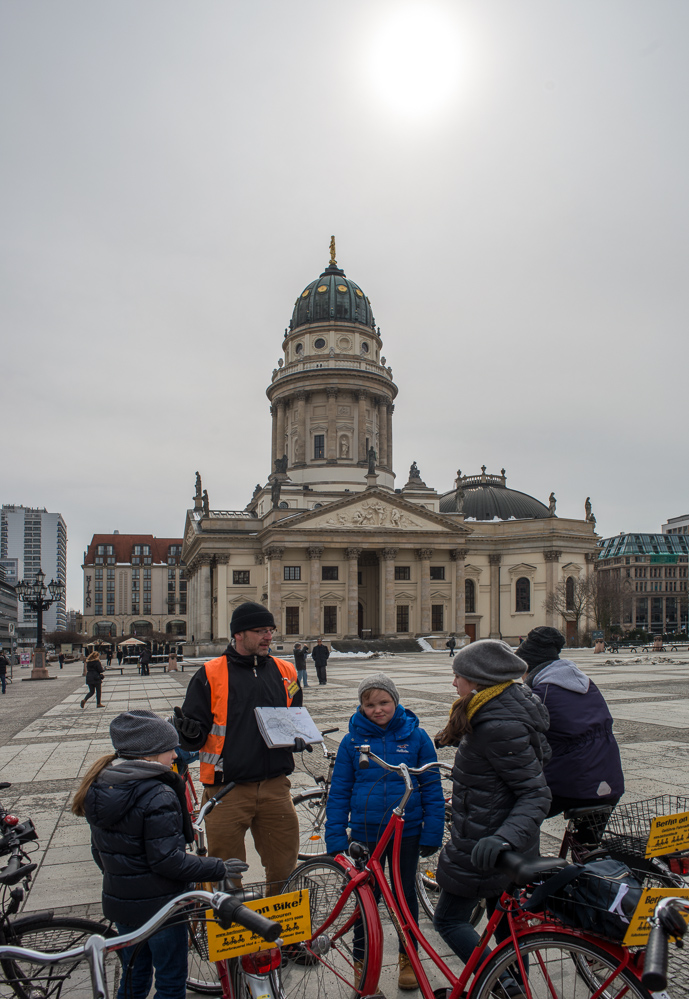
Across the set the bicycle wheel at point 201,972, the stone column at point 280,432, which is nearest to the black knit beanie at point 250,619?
the bicycle wheel at point 201,972

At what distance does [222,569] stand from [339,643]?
13396 millimetres

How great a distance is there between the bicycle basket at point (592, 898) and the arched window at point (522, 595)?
214ft

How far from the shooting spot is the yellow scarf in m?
3.85

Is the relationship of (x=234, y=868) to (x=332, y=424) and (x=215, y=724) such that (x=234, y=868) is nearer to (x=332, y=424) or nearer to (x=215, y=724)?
(x=215, y=724)

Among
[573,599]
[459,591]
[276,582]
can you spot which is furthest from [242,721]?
[573,599]

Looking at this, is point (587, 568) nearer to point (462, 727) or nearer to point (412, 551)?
point (412, 551)

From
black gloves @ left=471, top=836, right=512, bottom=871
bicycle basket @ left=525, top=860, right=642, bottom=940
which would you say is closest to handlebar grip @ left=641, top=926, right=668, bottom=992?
bicycle basket @ left=525, top=860, right=642, bottom=940

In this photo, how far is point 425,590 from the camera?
62.1 meters

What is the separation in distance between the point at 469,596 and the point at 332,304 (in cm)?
3250

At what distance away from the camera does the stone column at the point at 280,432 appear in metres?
73.9

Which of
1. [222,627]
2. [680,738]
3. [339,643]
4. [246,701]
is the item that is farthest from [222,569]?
[246,701]

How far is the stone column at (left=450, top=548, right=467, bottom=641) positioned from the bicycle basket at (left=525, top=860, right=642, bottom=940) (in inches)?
2378

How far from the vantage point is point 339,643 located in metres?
55.5

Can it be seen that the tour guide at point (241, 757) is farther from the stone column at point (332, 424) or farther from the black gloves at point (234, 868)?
the stone column at point (332, 424)
